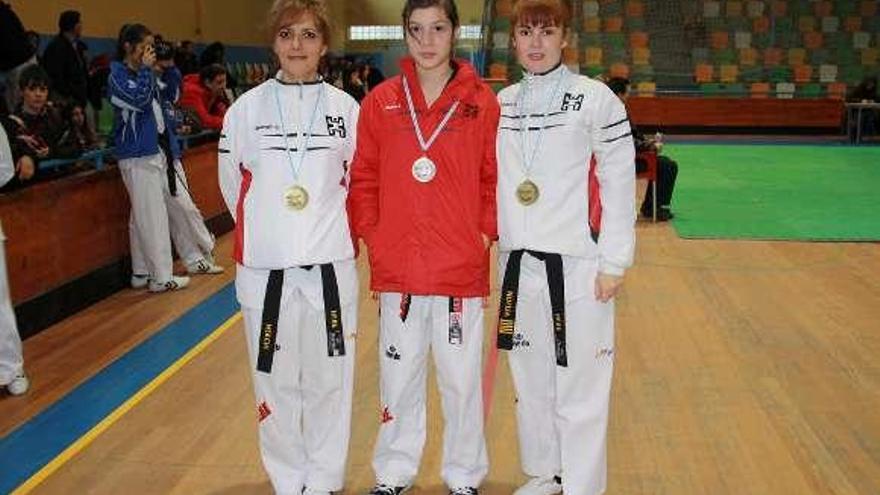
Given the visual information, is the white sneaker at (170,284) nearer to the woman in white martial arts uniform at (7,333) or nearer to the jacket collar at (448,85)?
the woman in white martial arts uniform at (7,333)

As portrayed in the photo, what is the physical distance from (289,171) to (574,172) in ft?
3.16

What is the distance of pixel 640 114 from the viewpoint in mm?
18047

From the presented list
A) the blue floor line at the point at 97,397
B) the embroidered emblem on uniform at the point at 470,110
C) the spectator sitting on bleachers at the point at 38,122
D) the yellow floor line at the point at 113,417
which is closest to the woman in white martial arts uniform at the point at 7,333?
the blue floor line at the point at 97,397

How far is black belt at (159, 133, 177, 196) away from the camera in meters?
6.46

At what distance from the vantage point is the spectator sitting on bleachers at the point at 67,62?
820 centimetres

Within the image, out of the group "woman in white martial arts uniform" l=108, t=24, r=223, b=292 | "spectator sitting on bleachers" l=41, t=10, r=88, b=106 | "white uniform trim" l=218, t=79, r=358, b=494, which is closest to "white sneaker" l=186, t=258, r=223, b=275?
"woman in white martial arts uniform" l=108, t=24, r=223, b=292

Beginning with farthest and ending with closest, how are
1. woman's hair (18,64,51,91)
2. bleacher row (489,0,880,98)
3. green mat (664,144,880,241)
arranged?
bleacher row (489,0,880,98) → green mat (664,144,880,241) → woman's hair (18,64,51,91)

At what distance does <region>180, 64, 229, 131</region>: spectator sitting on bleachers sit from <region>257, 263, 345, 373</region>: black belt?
581 cm

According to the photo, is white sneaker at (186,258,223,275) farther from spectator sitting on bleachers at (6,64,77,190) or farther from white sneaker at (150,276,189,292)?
spectator sitting on bleachers at (6,64,77,190)

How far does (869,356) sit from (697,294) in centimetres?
149

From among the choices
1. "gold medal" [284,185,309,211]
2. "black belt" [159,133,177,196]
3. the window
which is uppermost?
the window

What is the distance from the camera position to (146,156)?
6230 mm

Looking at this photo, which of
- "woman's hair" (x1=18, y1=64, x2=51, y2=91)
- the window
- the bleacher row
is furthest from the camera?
the window

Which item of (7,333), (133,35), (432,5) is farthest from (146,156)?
(432,5)
